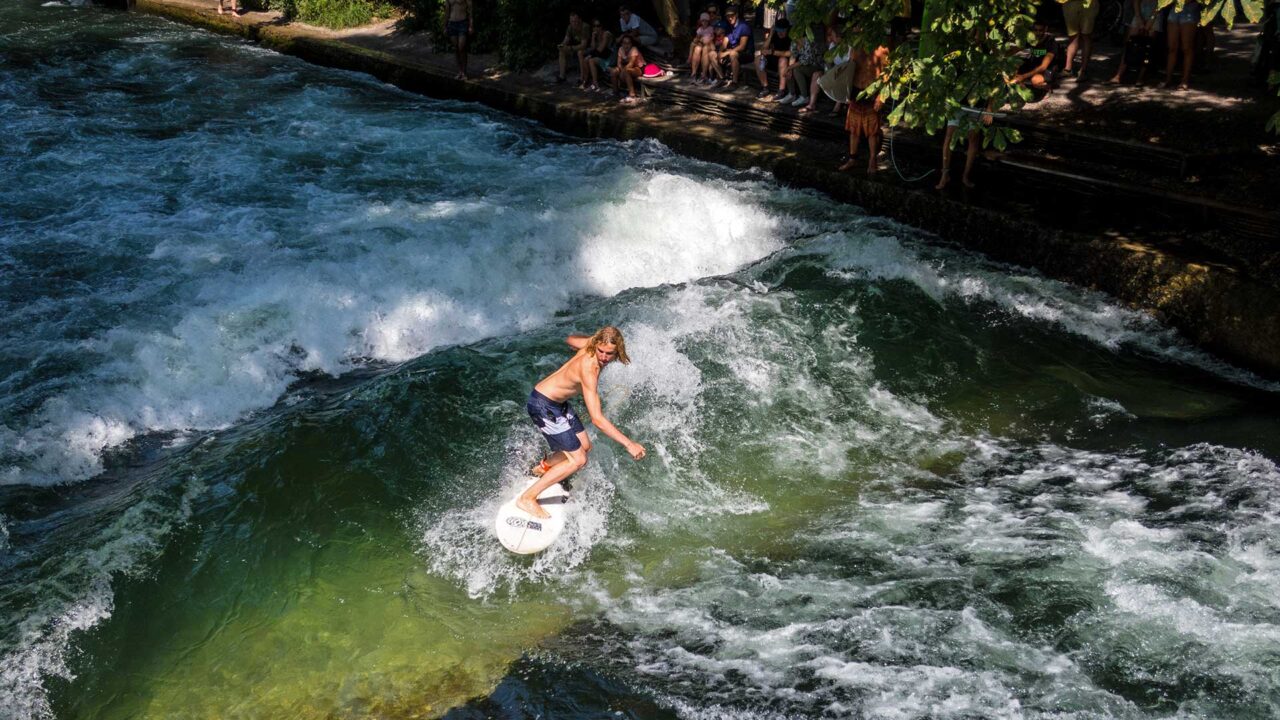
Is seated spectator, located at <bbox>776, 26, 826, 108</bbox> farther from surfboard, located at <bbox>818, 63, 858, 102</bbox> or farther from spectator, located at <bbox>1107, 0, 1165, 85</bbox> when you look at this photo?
spectator, located at <bbox>1107, 0, 1165, 85</bbox>

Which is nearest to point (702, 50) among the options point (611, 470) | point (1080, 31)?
point (1080, 31)

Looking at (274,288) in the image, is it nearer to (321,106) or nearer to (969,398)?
(969,398)

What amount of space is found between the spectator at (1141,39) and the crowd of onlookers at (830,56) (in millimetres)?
12

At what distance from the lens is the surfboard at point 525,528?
6.87m

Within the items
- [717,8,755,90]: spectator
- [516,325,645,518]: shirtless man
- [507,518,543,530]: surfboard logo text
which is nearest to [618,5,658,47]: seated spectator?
[717,8,755,90]: spectator

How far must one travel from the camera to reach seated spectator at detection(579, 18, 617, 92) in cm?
1634

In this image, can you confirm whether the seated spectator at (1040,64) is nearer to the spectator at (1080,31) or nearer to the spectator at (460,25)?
the spectator at (1080,31)

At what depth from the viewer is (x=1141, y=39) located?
1238 centimetres

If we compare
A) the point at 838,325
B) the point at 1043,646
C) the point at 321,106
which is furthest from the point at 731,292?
the point at 321,106

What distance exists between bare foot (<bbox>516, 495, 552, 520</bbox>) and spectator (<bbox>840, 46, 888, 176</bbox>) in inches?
265

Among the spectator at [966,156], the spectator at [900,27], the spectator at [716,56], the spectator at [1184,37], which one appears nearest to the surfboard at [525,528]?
the spectator at [900,27]

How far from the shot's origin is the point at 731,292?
34.7 feet

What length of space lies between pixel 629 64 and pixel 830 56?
21.2 feet

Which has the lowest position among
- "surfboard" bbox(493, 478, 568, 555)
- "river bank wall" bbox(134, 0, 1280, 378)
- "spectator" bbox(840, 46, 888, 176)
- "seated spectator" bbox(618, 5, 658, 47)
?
"surfboard" bbox(493, 478, 568, 555)
